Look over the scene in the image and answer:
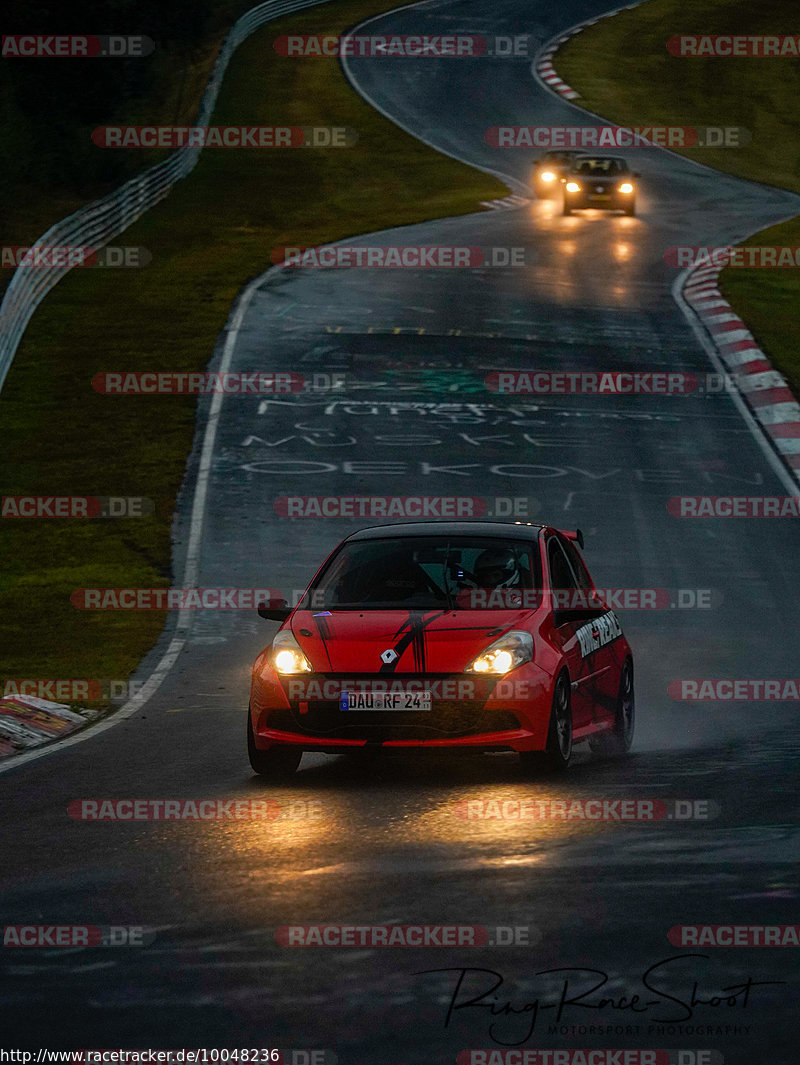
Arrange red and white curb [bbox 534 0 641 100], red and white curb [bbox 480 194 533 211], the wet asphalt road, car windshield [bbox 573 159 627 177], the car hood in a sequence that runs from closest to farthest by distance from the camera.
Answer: the wet asphalt road
the car hood
car windshield [bbox 573 159 627 177]
red and white curb [bbox 480 194 533 211]
red and white curb [bbox 534 0 641 100]

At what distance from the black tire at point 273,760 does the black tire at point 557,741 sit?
1331 millimetres

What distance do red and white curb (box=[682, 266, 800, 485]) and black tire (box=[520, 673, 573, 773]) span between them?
14.0m

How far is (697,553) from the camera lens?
20.6 m

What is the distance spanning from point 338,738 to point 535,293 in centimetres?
2789

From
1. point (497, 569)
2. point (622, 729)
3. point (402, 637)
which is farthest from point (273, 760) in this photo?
point (622, 729)

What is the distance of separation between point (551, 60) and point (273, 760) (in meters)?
67.0

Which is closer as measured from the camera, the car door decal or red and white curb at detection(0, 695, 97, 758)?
the car door decal

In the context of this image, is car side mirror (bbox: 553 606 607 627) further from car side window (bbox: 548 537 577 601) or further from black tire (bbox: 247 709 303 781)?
black tire (bbox: 247 709 303 781)

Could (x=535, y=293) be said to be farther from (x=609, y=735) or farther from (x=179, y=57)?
(x=179, y=57)

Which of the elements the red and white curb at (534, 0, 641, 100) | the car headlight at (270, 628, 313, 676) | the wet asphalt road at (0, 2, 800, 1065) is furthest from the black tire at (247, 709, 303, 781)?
the red and white curb at (534, 0, 641, 100)

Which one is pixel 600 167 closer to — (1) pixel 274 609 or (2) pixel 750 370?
(2) pixel 750 370

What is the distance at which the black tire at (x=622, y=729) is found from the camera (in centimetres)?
1152

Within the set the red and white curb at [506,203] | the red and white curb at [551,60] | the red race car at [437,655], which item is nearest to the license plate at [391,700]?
the red race car at [437,655]

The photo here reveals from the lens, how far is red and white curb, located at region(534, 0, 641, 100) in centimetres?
6712
